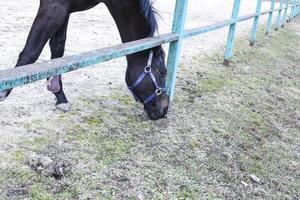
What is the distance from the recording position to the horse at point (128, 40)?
8.56ft

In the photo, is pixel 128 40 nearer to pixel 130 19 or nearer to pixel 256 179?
pixel 130 19

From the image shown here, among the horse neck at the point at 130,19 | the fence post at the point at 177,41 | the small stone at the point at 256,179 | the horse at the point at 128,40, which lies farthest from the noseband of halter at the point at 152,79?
the small stone at the point at 256,179

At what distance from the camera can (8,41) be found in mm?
5039

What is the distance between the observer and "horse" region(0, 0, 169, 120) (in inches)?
103

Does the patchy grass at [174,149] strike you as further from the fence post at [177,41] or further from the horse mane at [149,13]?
the horse mane at [149,13]

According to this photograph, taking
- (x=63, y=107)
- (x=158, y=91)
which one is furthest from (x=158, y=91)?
(x=63, y=107)

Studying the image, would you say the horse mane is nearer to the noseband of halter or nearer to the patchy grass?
the noseband of halter

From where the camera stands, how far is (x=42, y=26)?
8.52 ft

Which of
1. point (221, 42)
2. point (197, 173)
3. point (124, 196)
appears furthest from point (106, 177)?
point (221, 42)

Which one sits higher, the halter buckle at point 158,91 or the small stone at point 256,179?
the halter buckle at point 158,91

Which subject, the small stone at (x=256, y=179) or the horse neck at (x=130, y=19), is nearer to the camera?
the small stone at (x=256, y=179)

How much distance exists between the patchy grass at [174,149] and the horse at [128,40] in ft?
0.78

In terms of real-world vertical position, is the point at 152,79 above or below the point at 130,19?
below

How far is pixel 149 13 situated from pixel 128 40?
285 millimetres
